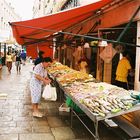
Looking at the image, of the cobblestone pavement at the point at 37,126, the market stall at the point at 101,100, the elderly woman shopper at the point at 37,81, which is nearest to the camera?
the market stall at the point at 101,100

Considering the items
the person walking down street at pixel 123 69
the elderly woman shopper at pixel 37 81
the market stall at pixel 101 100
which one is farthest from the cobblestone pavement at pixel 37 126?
the person walking down street at pixel 123 69

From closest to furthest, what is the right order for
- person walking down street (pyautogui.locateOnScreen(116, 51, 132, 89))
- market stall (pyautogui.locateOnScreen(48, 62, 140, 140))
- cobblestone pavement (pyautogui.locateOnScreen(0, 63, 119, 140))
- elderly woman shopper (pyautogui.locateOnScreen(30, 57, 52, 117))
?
market stall (pyautogui.locateOnScreen(48, 62, 140, 140))
cobblestone pavement (pyautogui.locateOnScreen(0, 63, 119, 140))
elderly woman shopper (pyautogui.locateOnScreen(30, 57, 52, 117))
person walking down street (pyautogui.locateOnScreen(116, 51, 132, 89))

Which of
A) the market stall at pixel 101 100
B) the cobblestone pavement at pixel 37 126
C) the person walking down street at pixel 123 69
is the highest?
the person walking down street at pixel 123 69

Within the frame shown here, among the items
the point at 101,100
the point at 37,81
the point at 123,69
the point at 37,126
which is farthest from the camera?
the point at 123,69

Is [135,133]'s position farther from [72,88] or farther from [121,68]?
[121,68]

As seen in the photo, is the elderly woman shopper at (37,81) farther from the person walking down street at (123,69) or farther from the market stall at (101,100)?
the person walking down street at (123,69)

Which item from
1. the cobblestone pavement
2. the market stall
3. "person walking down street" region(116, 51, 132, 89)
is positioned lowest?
the cobblestone pavement

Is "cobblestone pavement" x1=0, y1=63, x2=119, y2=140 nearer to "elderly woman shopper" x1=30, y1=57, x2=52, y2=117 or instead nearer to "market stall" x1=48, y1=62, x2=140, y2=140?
"elderly woman shopper" x1=30, y1=57, x2=52, y2=117

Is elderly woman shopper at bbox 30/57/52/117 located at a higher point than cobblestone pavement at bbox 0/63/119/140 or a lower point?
higher

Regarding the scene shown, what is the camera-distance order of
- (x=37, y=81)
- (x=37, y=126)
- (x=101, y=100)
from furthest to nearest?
(x=37, y=81) → (x=37, y=126) → (x=101, y=100)

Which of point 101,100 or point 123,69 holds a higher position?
point 123,69

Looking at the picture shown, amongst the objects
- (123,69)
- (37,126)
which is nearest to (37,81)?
(37,126)

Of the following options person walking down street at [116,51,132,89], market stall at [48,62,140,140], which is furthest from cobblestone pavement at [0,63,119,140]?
person walking down street at [116,51,132,89]

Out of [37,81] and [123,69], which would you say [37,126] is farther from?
[123,69]
